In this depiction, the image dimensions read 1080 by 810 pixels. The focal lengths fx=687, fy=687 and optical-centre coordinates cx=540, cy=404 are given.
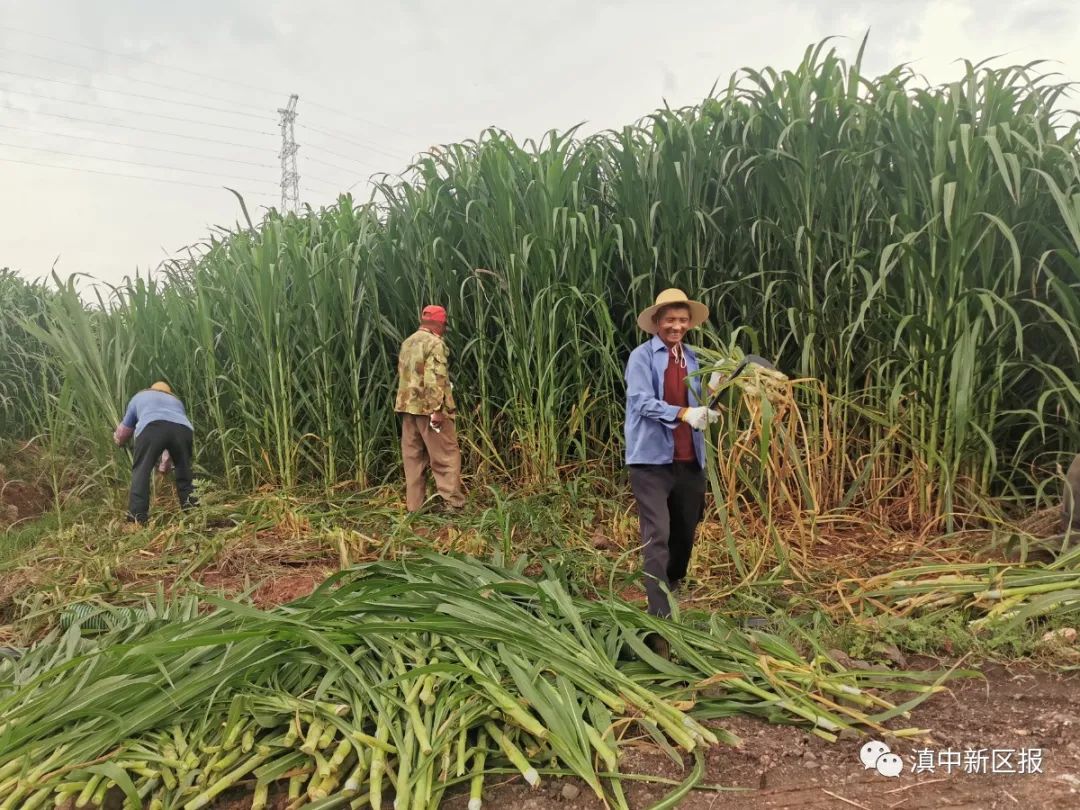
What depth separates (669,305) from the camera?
250cm

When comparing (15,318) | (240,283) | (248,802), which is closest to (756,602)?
(248,802)

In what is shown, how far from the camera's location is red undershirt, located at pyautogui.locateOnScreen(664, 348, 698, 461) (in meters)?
2.50

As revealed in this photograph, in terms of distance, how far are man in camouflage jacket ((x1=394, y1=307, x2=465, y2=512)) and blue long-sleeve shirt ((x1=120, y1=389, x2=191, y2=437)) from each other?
1.56m

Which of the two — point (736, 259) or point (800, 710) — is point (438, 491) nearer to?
point (736, 259)

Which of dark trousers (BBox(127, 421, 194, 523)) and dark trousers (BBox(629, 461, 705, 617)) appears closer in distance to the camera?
dark trousers (BBox(629, 461, 705, 617))

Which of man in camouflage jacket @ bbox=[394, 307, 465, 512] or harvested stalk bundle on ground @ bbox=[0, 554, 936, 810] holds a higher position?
man in camouflage jacket @ bbox=[394, 307, 465, 512]

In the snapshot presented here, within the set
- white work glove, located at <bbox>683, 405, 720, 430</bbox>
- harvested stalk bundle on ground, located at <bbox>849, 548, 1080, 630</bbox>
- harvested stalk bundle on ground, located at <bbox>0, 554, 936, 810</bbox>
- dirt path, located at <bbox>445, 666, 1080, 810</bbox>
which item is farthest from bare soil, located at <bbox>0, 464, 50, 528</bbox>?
harvested stalk bundle on ground, located at <bbox>849, 548, 1080, 630</bbox>

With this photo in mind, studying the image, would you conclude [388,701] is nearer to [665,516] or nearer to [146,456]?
[665,516]

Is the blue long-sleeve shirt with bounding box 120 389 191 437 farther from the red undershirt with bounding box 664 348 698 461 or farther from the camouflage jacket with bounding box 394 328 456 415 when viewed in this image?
the red undershirt with bounding box 664 348 698 461

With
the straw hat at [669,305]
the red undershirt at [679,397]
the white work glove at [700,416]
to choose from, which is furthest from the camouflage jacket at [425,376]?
the white work glove at [700,416]

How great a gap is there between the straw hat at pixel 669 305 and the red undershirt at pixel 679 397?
0.14m

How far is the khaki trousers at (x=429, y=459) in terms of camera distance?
409 centimetres

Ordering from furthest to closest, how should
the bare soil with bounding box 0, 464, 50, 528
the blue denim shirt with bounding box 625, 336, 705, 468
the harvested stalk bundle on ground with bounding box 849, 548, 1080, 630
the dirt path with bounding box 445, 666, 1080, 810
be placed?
the bare soil with bounding box 0, 464, 50, 528 < the blue denim shirt with bounding box 625, 336, 705, 468 < the harvested stalk bundle on ground with bounding box 849, 548, 1080, 630 < the dirt path with bounding box 445, 666, 1080, 810

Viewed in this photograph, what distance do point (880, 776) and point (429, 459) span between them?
10.4 ft
